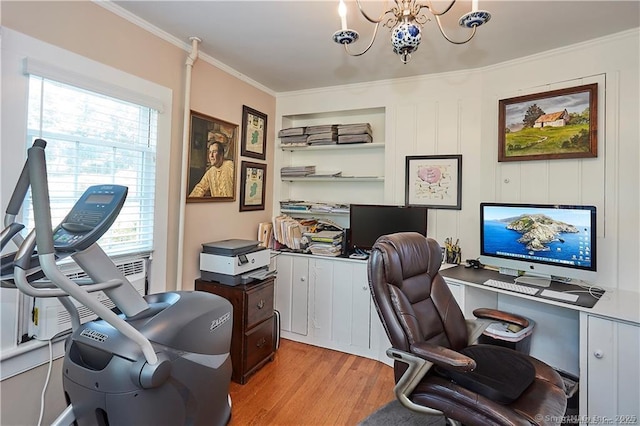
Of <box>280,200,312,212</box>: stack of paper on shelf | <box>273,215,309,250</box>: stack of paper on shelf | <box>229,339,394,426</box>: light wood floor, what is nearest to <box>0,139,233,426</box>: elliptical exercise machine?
<box>229,339,394,426</box>: light wood floor

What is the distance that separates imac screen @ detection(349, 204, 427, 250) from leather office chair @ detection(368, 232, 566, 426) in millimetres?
765

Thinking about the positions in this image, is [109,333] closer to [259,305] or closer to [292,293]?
[259,305]

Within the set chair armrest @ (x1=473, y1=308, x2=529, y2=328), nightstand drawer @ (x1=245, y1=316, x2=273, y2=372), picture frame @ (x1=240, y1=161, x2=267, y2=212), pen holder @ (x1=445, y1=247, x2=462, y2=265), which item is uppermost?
picture frame @ (x1=240, y1=161, x2=267, y2=212)

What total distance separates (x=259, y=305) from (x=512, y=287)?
1764 millimetres

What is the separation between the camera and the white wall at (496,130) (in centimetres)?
211

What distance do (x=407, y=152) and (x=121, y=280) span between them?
7.97ft

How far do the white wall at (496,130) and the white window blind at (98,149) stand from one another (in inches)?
61.3

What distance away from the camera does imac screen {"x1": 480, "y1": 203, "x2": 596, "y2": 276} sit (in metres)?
2.00

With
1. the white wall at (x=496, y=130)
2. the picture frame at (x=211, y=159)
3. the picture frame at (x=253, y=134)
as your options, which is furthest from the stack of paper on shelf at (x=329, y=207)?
the picture frame at (x=211, y=159)

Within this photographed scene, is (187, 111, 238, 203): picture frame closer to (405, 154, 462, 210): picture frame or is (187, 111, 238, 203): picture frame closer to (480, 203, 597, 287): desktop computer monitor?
(405, 154, 462, 210): picture frame

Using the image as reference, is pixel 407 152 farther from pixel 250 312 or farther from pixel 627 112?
pixel 250 312

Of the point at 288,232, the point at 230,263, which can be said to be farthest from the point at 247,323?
the point at 288,232

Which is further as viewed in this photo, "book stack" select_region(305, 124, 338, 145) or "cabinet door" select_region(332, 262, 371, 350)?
"book stack" select_region(305, 124, 338, 145)

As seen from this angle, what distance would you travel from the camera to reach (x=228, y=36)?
2.25 m
